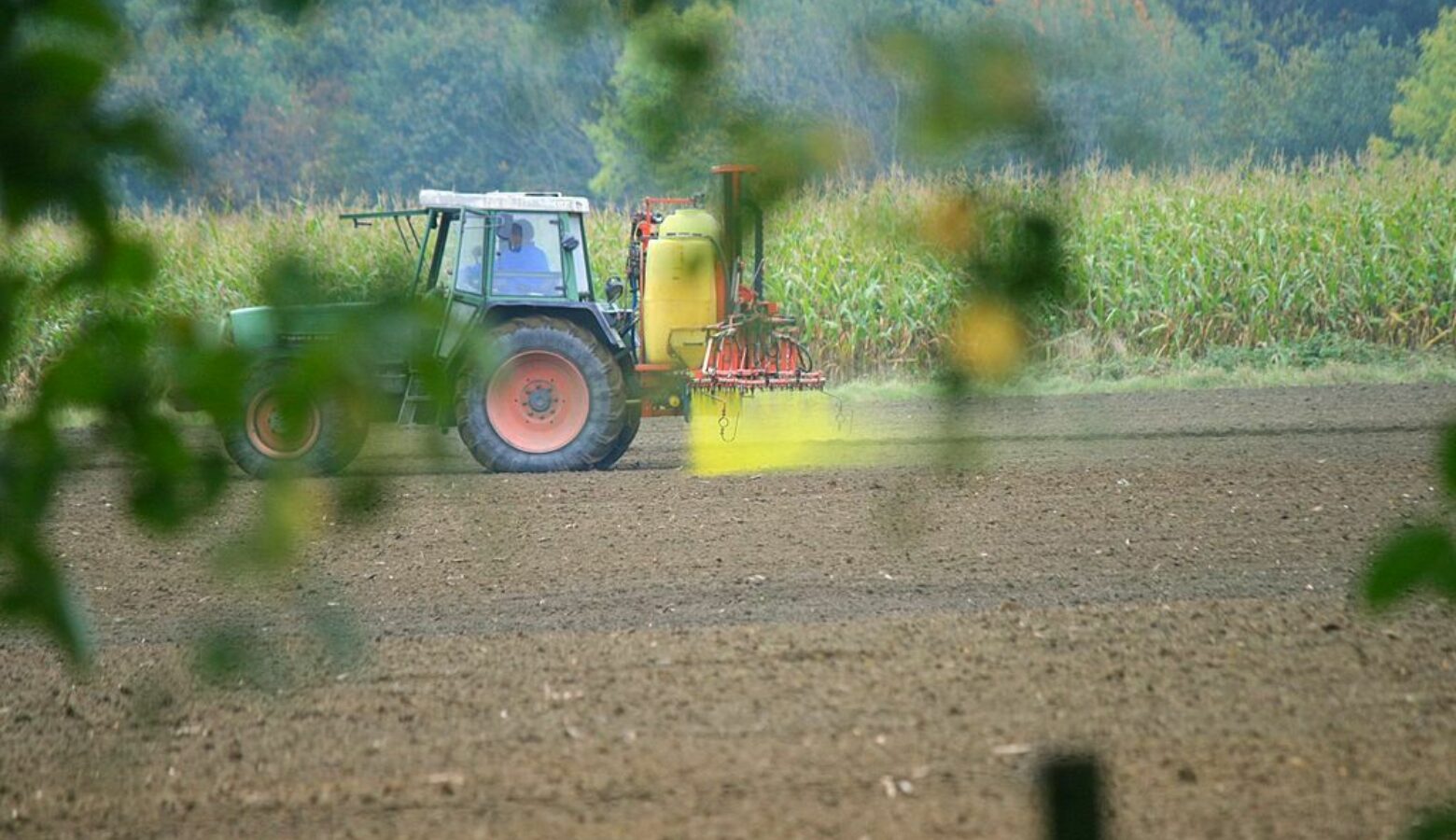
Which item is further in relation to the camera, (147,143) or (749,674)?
(749,674)

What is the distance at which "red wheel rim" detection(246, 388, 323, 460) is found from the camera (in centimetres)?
130

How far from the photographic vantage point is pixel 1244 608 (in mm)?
5891

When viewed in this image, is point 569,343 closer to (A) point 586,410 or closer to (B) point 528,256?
(A) point 586,410

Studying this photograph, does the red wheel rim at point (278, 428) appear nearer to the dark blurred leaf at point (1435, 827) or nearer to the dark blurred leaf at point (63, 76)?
the dark blurred leaf at point (63, 76)

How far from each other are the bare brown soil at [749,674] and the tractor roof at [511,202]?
7.06ft

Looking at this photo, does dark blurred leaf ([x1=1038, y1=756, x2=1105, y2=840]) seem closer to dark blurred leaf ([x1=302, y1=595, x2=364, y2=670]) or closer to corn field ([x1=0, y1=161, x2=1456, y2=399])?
dark blurred leaf ([x1=302, y1=595, x2=364, y2=670])

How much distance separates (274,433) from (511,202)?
9083 mm

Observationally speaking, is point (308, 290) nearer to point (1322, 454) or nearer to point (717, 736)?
point (717, 736)

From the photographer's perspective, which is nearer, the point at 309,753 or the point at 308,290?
the point at 308,290

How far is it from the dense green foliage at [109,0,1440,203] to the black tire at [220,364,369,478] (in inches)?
7.3

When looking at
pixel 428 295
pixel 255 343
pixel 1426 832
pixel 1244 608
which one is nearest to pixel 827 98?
pixel 428 295

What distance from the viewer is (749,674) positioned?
5078mm

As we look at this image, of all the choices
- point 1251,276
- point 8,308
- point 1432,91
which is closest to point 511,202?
point 1432,91

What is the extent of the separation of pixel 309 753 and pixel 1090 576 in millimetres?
3432
